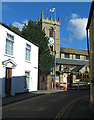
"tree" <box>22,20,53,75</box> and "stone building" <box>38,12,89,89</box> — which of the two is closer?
"tree" <box>22,20,53,75</box>

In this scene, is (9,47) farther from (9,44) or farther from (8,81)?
(8,81)

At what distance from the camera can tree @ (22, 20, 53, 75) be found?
2898cm

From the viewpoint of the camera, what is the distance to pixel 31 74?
22.4 m

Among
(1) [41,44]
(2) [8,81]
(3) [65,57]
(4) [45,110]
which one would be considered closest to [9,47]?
(2) [8,81]

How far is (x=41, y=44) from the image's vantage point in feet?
101

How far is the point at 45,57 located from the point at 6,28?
45.5 feet

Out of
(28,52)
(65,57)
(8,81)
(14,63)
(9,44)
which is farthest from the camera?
(65,57)

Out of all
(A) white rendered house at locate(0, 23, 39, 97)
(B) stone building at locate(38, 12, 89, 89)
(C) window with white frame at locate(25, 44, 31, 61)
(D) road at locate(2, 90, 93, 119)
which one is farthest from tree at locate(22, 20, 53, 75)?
(D) road at locate(2, 90, 93, 119)

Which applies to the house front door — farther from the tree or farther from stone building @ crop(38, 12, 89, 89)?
stone building @ crop(38, 12, 89, 89)

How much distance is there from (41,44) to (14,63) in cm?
1421

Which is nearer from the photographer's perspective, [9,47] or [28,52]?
[9,47]

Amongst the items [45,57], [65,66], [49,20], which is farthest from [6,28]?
[49,20]

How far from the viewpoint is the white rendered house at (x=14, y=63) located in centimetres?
1540

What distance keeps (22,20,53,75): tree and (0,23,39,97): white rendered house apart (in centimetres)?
612
